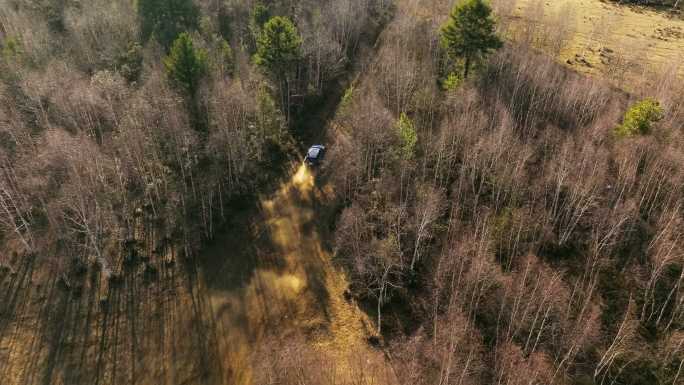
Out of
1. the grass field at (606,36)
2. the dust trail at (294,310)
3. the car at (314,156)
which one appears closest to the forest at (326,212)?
the dust trail at (294,310)

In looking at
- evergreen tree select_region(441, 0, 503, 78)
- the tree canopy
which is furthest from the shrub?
the tree canopy

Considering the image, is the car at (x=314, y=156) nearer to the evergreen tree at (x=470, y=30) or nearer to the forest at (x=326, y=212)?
the forest at (x=326, y=212)

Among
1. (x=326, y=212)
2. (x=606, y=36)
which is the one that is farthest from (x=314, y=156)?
(x=606, y=36)

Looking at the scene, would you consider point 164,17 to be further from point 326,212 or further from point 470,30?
point 470,30

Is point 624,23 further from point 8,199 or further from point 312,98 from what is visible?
point 8,199

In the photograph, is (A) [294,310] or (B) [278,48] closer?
(A) [294,310]

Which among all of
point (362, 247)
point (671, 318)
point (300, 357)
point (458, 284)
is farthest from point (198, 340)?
point (671, 318)
